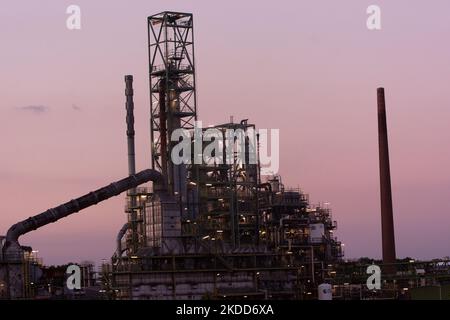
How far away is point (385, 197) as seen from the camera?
94.6 metres

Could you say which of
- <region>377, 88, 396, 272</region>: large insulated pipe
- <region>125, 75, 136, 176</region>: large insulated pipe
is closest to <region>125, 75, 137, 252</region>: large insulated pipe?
<region>125, 75, 136, 176</region>: large insulated pipe

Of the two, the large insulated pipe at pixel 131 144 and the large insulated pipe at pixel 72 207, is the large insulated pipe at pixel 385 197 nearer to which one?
the large insulated pipe at pixel 72 207

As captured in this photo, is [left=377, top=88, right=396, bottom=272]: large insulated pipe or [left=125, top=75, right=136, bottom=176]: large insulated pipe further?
[left=125, top=75, right=136, bottom=176]: large insulated pipe

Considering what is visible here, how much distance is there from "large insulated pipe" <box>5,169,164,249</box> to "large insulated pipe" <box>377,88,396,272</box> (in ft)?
64.2

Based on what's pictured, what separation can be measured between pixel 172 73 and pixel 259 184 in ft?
46.5

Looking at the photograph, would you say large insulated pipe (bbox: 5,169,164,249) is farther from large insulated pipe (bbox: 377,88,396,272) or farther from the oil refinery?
large insulated pipe (bbox: 377,88,396,272)

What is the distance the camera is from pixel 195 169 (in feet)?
319

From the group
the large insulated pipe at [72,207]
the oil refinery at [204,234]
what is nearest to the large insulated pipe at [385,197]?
the oil refinery at [204,234]

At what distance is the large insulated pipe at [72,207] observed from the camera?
86000mm

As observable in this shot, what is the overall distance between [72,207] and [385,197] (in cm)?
2698

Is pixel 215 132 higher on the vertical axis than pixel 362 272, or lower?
higher

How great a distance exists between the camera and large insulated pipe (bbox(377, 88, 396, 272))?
9400 centimetres
